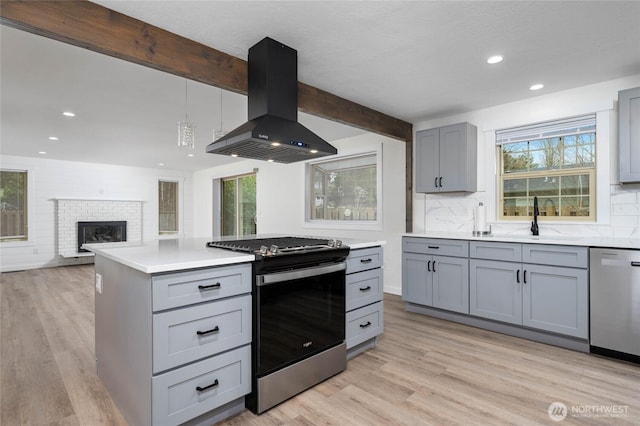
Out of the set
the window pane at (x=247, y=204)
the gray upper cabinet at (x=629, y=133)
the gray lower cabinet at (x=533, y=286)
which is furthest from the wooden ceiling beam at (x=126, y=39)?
the window pane at (x=247, y=204)

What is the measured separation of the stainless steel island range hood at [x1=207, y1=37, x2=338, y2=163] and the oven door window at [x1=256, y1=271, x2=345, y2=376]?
3.15 ft

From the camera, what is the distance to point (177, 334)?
1.67 meters

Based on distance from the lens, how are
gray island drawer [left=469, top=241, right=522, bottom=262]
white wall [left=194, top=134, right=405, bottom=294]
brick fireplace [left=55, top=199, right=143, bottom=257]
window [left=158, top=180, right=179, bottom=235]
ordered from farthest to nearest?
window [left=158, top=180, right=179, bottom=235]
brick fireplace [left=55, top=199, right=143, bottom=257]
white wall [left=194, top=134, right=405, bottom=294]
gray island drawer [left=469, top=241, right=522, bottom=262]

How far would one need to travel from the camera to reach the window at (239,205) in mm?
7879

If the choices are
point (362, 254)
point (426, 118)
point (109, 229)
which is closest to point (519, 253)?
point (362, 254)

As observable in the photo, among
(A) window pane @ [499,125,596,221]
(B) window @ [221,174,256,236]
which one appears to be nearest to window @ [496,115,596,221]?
(A) window pane @ [499,125,596,221]

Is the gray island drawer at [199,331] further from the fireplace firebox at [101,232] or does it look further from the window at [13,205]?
the window at [13,205]

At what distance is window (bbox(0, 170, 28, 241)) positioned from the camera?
6.76m

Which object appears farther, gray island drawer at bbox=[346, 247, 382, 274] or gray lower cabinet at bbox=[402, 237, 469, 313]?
gray lower cabinet at bbox=[402, 237, 469, 313]

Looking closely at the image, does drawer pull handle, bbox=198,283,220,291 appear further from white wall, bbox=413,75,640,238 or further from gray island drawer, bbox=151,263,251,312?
white wall, bbox=413,75,640,238

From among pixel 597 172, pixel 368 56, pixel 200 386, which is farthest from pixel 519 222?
pixel 200 386

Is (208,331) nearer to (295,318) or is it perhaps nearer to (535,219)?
(295,318)

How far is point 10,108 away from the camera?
3.86 metres

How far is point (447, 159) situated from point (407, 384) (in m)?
2.68
